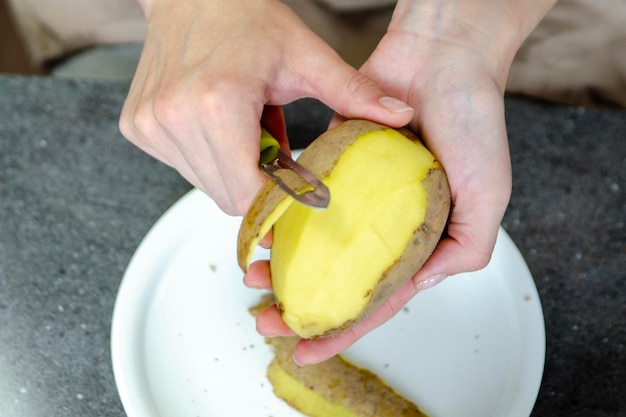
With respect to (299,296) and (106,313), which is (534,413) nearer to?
(299,296)

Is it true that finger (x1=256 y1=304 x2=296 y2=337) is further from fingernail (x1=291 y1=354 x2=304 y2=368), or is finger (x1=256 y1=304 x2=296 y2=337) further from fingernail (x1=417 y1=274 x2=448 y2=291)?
fingernail (x1=417 y1=274 x2=448 y2=291)

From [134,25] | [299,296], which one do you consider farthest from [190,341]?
[134,25]

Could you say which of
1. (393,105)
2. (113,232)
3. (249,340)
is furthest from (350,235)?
(113,232)

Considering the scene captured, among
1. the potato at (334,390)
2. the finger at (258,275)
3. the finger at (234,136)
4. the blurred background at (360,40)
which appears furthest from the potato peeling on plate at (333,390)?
the blurred background at (360,40)

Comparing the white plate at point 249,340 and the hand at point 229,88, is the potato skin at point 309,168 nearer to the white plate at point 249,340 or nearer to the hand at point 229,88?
the hand at point 229,88

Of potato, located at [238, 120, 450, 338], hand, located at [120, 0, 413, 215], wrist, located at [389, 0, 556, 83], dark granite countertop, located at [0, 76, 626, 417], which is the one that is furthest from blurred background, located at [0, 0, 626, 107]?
potato, located at [238, 120, 450, 338]

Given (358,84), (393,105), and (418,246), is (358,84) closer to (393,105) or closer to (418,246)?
(393,105)
